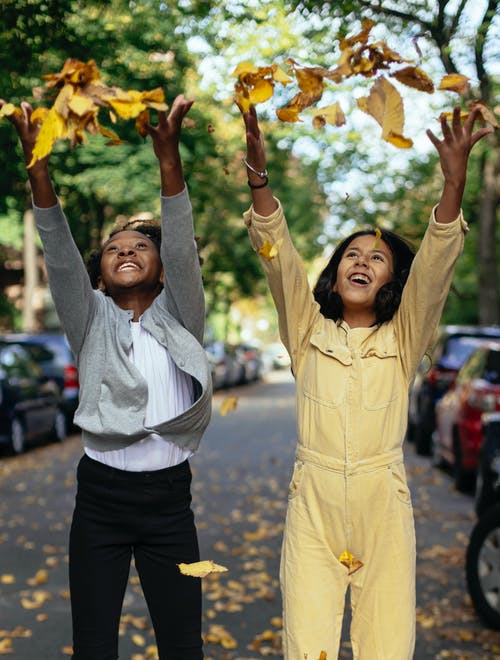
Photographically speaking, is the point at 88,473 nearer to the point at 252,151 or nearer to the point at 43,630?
the point at 252,151

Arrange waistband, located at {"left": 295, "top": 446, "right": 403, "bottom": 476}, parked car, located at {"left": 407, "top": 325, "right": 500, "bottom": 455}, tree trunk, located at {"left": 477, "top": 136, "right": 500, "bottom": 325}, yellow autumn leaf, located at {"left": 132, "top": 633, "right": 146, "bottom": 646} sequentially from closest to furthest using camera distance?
waistband, located at {"left": 295, "top": 446, "right": 403, "bottom": 476} → yellow autumn leaf, located at {"left": 132, "top": 633, "right": 146, "bottom": 646} → parked car, located at {"left": 407, "top": 325, "right": 500, "bottom": 455} → tree trunk, located at {"left": 477, "top": 136, "right": 500, "bottom": 325}

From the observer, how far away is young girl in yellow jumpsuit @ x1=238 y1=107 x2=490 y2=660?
320 centimetres

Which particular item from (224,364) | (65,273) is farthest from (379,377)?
(224,364)

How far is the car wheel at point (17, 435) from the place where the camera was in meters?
13.8

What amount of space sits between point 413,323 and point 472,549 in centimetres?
291

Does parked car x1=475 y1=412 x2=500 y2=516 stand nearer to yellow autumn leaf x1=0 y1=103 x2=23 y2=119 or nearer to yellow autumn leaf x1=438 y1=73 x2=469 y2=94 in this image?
yellow autumn leaf x1=438 y1=73 x2=469 y2=94

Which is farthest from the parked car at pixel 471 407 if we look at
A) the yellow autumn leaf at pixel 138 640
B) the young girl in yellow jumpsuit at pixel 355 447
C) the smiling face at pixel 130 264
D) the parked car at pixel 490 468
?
the smiling face at pixel 130 264

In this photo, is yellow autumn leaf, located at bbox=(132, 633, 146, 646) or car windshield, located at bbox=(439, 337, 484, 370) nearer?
yellow autumn leaf, located at bbox=(132, 633, 146, 646)

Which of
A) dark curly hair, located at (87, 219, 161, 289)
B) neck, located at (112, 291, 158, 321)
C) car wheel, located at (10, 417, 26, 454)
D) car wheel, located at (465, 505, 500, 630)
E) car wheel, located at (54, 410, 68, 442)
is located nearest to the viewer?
neck, located at (112, 291, 158, 321)

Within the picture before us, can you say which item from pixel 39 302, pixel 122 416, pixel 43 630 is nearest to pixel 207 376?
pixel 122 416

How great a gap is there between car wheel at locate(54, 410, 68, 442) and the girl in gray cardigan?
13.1m

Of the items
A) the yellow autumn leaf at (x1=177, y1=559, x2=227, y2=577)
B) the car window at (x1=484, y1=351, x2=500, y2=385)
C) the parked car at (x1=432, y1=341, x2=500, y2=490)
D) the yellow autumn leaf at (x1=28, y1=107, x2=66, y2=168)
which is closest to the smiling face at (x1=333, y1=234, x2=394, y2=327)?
the yellow autumn leaf at (x1=177, y1=559, x2=227, y2=577)

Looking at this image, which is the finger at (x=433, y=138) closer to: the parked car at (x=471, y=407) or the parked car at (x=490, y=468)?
the parked car at (x=490, y=468)

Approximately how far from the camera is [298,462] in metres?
3.37
